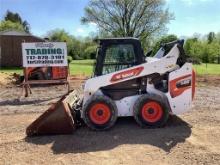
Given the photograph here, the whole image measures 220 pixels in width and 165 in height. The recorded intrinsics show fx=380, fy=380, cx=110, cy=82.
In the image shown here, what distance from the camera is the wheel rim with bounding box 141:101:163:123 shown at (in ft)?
27.3

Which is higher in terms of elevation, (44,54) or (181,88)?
(44,54)

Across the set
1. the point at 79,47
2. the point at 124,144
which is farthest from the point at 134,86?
the point at 79,47

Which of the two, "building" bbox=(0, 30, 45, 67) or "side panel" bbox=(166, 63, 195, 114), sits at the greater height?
"building" bbox=(0, 30, 45, 67)

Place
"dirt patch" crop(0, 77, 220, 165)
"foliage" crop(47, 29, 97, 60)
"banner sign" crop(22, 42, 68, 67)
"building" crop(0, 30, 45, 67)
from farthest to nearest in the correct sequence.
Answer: "foliage" crop(47, 29, 97, 60) → "building" crop(0, 30, 45, 67) → "banner sign" crop(22, 42, 68, 67) → "dirt patch" crop(0, 77, 220, 165)

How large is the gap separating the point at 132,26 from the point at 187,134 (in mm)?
43503

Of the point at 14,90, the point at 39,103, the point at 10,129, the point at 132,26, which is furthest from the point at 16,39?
the point at 10,129

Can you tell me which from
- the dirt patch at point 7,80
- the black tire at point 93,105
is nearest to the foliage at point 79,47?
the dirt patch at point 7,80

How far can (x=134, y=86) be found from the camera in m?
8.51

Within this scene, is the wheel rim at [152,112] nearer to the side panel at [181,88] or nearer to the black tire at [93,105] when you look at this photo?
the side panel at [181,88]

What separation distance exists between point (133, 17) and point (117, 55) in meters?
42.7

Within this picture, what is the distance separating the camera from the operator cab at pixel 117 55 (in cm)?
845

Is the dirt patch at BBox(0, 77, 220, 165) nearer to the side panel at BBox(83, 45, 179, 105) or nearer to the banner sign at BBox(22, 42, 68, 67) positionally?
the side panel at BBox(83, 45, 179, 105)

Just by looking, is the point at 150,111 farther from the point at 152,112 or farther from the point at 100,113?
the point at 100,113

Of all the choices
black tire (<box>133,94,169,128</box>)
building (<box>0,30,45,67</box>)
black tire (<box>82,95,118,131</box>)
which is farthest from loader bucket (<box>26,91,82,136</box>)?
building (<box>0,30,45,67</box>)
